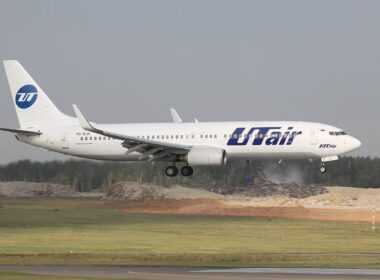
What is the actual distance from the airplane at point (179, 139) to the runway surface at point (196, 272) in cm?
3134

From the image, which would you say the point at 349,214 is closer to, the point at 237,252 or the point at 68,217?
the point at 68,217

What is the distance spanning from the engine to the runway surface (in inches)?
1230

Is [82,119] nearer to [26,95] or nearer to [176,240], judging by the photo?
[26,95]

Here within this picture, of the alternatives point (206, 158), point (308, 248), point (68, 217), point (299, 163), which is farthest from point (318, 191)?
point (308, 248)

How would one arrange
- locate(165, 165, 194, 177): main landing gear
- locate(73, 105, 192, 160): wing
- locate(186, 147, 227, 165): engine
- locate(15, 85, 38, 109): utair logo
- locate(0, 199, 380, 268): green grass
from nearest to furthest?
locate(0, 199, 380, 268): green grass, locate(186, 147, 227, 165): engine, locate(73, 105, 192, 160): wing, locate(165, 165, 194, 177): main landing gear, locate(15, 85, 38, 109): utair logo

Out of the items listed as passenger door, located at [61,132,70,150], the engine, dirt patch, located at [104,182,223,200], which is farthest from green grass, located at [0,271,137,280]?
dirt patch, located at [104,182,223,200]

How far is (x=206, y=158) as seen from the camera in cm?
6688

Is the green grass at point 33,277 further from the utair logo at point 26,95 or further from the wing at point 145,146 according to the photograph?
the utair logo at point 26,95

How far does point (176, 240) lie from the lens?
49656 millimetres

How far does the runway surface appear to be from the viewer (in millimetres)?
31422

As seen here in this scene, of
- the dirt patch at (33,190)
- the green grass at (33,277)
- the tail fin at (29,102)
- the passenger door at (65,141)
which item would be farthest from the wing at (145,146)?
the green grass at (33,277)

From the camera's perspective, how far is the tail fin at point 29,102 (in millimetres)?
75312

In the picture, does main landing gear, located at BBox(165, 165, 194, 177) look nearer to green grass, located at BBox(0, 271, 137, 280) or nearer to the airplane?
the airplane

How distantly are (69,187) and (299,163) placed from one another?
25.2m
